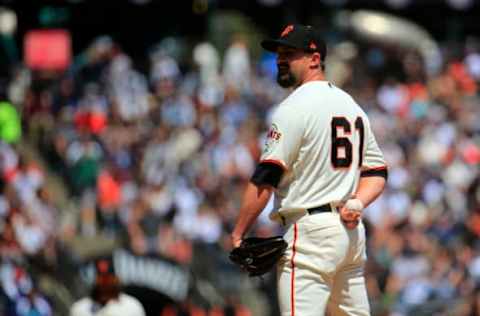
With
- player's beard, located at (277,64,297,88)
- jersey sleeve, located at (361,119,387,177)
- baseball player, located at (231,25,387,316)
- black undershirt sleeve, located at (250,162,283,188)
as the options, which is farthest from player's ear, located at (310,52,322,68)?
black undershirt sleeve, located at (250,162,283,188)

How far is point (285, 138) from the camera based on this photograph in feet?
22.5

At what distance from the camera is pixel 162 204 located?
18.4 m

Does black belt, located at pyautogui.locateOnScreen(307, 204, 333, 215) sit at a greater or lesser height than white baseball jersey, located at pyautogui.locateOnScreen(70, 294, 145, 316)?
greater

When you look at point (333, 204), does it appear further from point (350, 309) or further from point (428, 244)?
point (428, 244)

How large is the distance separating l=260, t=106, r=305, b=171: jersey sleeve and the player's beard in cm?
26

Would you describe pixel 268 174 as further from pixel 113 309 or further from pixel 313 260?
pixel 113 309

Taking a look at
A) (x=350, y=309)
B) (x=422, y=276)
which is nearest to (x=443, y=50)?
(x=422, y=276)

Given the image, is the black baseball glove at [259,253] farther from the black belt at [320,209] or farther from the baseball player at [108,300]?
the baseball player at [108,300]

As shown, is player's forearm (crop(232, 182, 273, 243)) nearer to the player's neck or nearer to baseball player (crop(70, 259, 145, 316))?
the player's neck

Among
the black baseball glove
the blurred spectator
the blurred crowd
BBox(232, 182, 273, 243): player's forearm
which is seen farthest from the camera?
the blurred spectator

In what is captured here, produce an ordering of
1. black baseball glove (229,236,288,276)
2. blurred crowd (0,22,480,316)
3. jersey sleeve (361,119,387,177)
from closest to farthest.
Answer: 1. black baseball glove (229,236,288,276)
2. jersey sleeve (361,119,387,177)
3. blurred crowd (0,22,480,316)

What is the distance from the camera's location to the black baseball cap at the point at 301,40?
277 inches

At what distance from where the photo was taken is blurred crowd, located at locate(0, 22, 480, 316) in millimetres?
15734

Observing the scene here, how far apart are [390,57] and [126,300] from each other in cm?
1687
